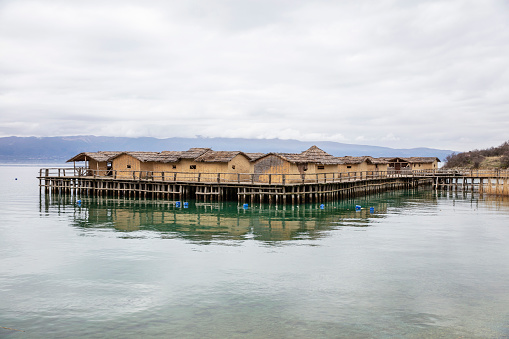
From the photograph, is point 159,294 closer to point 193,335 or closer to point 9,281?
point 193,335

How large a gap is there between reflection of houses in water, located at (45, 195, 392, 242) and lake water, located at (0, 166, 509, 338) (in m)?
0.30

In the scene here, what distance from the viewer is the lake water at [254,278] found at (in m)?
13.4

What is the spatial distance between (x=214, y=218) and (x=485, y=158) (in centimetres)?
8723

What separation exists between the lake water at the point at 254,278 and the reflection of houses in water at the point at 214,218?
297 mm

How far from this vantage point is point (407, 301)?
1539 cm

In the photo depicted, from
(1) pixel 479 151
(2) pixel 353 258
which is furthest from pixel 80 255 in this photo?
(1) pixel 479 151

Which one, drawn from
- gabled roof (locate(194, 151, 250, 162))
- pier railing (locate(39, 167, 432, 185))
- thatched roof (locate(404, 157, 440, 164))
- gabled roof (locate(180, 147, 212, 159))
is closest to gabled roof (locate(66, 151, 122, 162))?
pier railing (locate(39, 167, 432, 185))

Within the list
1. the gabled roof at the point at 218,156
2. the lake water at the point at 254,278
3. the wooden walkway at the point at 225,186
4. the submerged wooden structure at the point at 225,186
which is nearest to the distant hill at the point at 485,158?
the wooden walkway at the point at 225,186

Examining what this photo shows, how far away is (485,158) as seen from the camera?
10362 cm

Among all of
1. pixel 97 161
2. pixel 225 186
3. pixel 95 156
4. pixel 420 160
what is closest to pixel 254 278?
pixel 225 186

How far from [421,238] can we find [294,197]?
1764 centimetres

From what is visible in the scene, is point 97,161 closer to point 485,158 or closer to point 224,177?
point 224,177

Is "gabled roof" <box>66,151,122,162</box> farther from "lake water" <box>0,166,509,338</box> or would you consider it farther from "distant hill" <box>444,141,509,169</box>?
"distant hill" <box>444,141,509,169</box>

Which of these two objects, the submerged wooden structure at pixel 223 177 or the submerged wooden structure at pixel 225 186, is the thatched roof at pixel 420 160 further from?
the submerged wooden structure at pixel 223 177
